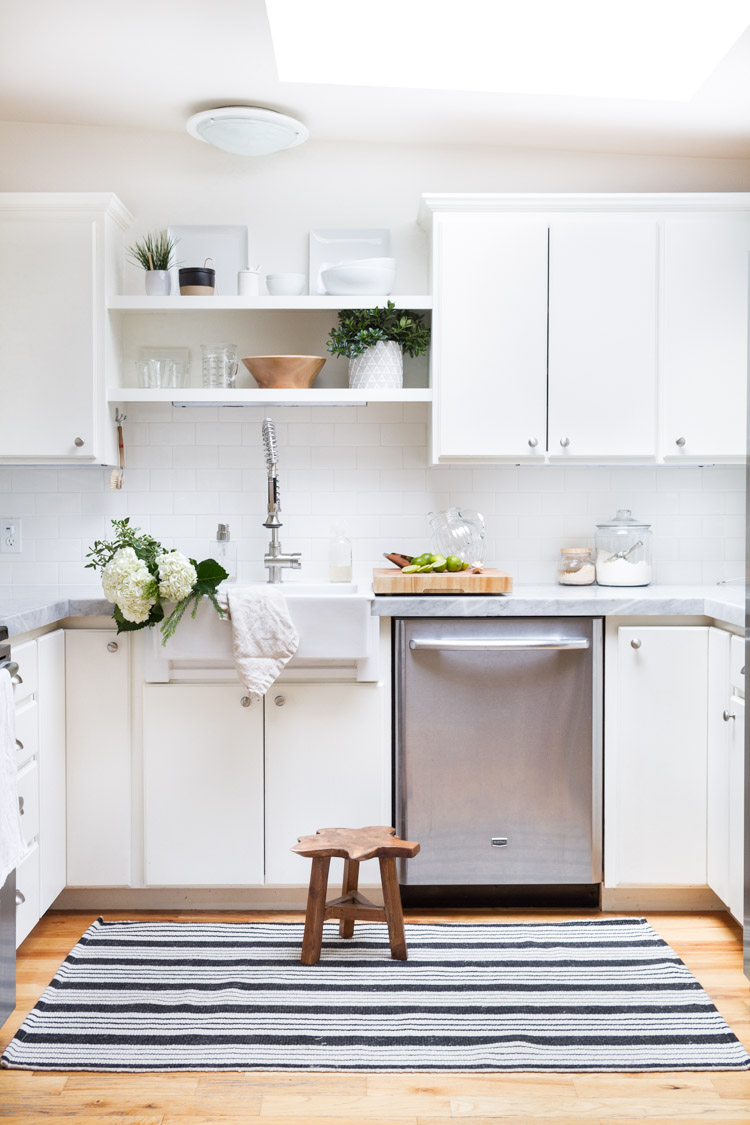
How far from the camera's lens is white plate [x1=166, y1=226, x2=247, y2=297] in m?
3.30

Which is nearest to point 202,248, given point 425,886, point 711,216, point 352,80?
point 352,80

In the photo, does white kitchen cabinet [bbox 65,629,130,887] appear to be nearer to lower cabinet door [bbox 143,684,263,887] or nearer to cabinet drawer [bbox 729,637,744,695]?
lower cabinet door [bbox 143,684,263,887]

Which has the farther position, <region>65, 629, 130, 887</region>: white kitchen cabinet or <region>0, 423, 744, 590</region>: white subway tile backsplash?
<region>0, 423, 744, 590</region>: white subway tile backsplash

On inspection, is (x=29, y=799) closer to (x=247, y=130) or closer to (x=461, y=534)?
(x=461, y=534)

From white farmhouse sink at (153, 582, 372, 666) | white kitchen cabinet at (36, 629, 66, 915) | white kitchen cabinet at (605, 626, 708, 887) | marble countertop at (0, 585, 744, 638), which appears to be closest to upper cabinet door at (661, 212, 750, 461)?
marble countertop at (0, 585, 744, 638)

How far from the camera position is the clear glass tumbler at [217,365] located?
3180mm

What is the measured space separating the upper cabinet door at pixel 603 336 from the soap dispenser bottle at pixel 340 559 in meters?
0.76

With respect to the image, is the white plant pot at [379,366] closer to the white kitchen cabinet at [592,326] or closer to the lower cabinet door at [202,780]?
the white kitchen cabinet at [592,326]

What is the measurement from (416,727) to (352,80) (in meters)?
1.94

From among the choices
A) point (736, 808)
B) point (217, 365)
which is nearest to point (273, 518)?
point (217, 365)

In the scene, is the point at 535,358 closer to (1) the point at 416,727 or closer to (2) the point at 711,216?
(2) the point at 711,216

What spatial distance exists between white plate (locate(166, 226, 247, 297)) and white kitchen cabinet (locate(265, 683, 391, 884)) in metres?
1.48

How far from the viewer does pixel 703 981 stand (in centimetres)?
242

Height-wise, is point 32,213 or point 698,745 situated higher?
point 32,213
